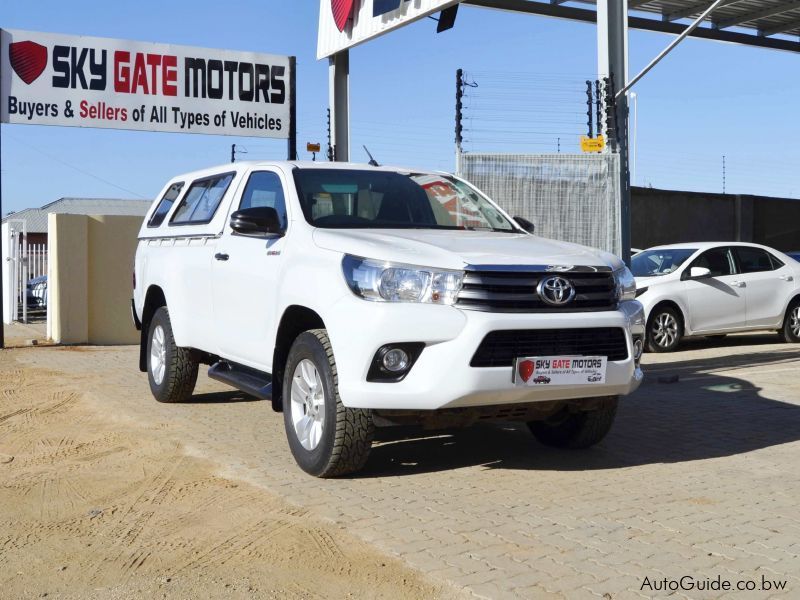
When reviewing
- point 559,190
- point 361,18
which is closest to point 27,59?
point 361,18

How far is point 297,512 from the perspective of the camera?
17.4 ft

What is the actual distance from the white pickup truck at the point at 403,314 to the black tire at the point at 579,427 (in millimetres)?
11

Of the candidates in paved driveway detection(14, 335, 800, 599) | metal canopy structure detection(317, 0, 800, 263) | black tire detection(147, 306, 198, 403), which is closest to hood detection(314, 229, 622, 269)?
paved driveway detection(14, 335, 800, 599)

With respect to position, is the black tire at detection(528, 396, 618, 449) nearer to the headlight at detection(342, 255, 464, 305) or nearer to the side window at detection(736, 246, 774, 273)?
the headlight at detection(342, 255, 464, 305)

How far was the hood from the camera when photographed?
5.69 m

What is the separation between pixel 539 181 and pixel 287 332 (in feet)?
21.8

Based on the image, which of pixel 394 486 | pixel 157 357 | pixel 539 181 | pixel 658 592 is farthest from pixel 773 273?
pixel 658 592

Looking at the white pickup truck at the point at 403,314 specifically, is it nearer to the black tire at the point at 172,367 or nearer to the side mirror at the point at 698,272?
the black tire at the point at 172,367

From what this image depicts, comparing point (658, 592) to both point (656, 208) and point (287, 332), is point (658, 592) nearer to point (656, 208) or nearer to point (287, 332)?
point (287, 332)

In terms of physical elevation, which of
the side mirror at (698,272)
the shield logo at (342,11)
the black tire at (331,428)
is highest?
the shield logo at (342,11)

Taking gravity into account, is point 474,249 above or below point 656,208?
below

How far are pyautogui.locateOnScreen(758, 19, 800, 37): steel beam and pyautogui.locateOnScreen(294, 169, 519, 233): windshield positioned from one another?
2007cm

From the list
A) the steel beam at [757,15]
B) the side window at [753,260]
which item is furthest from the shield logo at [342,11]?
the steel beam at [757,15]

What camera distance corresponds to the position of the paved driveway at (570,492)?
14.4ft
